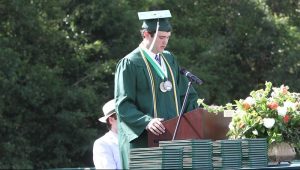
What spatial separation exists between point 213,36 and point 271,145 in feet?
45.4

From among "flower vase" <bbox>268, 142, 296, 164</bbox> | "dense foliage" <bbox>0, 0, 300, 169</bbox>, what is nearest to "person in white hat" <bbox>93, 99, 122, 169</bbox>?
"flower vase" <bbox>268, 142, 296, 164</bbox>

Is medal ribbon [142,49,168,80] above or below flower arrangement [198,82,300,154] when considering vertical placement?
above

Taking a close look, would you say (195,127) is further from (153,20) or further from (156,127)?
(153,20)

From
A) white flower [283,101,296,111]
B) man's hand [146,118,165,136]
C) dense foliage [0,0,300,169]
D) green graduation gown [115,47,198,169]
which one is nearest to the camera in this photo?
man's hand [146,118,165,136]

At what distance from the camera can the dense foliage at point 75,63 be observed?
16594 millimetres

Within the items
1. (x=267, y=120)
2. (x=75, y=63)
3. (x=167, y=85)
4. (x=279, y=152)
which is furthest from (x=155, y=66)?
(x=75, y=63)

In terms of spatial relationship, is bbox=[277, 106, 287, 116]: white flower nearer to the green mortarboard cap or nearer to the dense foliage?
the green mortarboard cap

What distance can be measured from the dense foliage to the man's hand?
31.9 feet

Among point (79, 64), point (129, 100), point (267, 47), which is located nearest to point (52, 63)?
point (79, 64)

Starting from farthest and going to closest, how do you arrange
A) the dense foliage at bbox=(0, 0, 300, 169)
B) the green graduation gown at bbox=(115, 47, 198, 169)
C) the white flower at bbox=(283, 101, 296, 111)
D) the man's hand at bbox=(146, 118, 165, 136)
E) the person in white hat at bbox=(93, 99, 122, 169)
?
the dense foliage at bbox=(0, 0, 300, 169)
the person in white hat at bbox=(93, 99, 122, 169)
the green graduation gown at bbox=(115, 47, 198, 169)
the white flower at bbox=(283, 101, 296, 111)
the man's hand at bbox=(146, 118, 165, 136)

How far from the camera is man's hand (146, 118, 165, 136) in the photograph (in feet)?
21.4

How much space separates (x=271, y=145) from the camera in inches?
260

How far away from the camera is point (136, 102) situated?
700 cm

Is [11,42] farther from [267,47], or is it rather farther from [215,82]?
[267,47]
